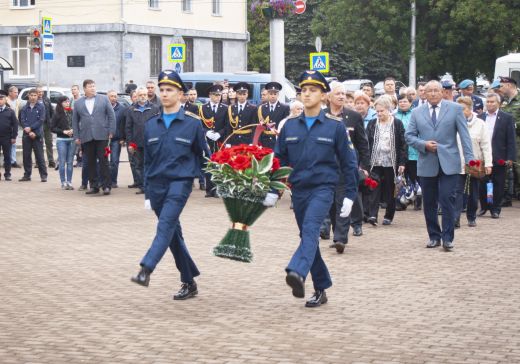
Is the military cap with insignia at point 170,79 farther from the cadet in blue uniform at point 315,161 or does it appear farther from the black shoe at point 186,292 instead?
the black shoe at point 186,292

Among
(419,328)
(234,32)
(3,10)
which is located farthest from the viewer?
(234,32)

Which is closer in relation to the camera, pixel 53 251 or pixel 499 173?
pixel 53 251

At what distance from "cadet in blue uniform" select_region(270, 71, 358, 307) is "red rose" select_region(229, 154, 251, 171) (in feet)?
1.02

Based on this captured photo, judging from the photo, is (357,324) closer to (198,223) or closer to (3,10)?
(198,223)

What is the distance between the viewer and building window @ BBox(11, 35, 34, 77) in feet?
179

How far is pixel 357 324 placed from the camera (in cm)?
845

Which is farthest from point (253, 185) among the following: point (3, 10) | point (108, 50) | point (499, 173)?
point (3, 10)

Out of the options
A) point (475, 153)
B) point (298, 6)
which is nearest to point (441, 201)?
point (475, 153)

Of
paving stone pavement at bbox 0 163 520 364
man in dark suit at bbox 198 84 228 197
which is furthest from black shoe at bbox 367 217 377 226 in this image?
man in dark suit at bbox 198 84 228 197

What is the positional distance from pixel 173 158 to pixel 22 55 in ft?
155

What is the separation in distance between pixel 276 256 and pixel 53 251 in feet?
8.55

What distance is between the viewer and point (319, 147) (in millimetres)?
9047

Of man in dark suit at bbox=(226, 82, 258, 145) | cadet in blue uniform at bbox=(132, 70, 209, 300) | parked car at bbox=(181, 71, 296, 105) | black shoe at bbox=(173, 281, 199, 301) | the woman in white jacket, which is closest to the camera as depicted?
cadet in blue uniform at bbox=(132, 70, 209, 300)

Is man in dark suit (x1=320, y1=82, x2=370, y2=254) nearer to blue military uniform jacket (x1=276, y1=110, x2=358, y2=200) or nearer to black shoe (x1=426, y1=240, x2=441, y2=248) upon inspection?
black shoe (x1=426, y1=240, x2=441, y2=248)
